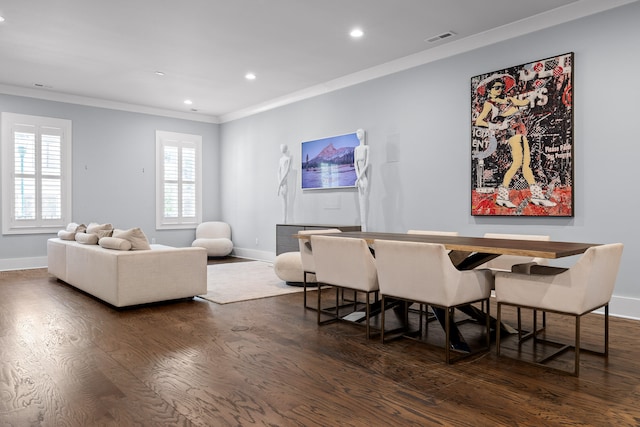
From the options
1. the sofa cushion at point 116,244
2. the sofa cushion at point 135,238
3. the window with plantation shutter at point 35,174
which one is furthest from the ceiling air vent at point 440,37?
the window with plantation shutter at point 35,174

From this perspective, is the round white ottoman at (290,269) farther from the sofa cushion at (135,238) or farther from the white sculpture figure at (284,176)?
the white sculpture figure at (284,176)

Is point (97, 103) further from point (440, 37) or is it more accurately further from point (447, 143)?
point (447, 143)

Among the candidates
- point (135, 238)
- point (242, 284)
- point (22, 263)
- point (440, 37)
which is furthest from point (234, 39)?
point (22, 263)

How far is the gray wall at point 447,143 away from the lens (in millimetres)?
4164

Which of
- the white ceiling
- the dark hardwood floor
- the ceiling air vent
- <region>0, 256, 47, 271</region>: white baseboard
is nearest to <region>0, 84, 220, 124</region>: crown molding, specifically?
the white ceiling

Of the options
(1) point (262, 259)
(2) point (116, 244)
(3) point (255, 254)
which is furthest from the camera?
(3) point (255, 254)

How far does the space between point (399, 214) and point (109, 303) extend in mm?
3673

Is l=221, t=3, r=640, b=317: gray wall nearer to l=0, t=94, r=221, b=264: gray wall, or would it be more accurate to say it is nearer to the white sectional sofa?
l=0, t=94, r=221, b=264: gray wall

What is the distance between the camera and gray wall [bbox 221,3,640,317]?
4.16 m

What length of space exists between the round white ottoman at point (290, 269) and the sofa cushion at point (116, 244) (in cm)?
188

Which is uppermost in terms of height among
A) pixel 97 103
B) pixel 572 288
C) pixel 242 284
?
pixel 97 103

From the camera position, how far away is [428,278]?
2.91 metres

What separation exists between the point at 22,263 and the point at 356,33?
258 inches

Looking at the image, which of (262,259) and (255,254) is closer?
(262,259)
